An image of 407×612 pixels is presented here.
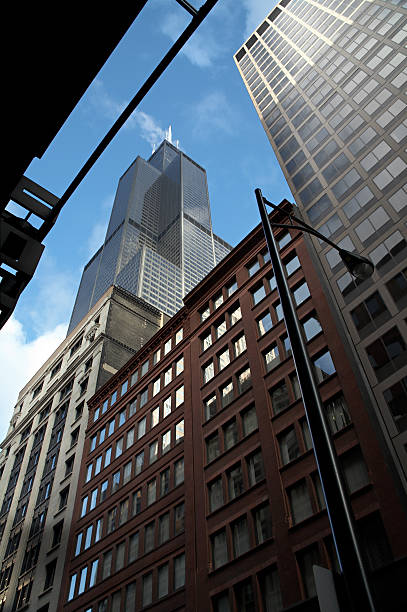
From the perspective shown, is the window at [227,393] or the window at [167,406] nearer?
the window at [227,393]

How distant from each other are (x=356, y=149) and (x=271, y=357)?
25.1m

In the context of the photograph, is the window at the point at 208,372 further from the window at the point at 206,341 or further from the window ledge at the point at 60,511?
the window ledge at the point at 60,511

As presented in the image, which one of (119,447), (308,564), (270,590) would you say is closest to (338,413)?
(308,564)

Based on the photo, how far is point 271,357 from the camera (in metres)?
37.8

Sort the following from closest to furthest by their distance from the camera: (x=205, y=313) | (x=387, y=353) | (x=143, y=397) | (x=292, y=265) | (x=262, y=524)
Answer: (x=262, y=524)
(x=387, y=353)
(x=292, y=265)
(x=205, y=313)
(x=143, y=397)

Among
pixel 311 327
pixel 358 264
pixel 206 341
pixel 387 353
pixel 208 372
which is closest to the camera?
pixel 358 264

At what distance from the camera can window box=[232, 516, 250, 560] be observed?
1206 inches

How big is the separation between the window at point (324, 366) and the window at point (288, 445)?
381cm

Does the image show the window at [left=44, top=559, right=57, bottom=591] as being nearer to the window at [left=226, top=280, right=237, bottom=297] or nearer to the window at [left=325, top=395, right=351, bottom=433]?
the window at [left=226, top=280, right=237, bottom=297]

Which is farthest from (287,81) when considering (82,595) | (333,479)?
(333,479)

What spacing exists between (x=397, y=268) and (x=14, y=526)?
5376 cm

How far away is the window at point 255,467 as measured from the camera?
3259 cm

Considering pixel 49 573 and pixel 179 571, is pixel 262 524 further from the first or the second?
pixel 49 573

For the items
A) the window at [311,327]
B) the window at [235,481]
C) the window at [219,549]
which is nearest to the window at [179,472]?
the window at [235,481]
